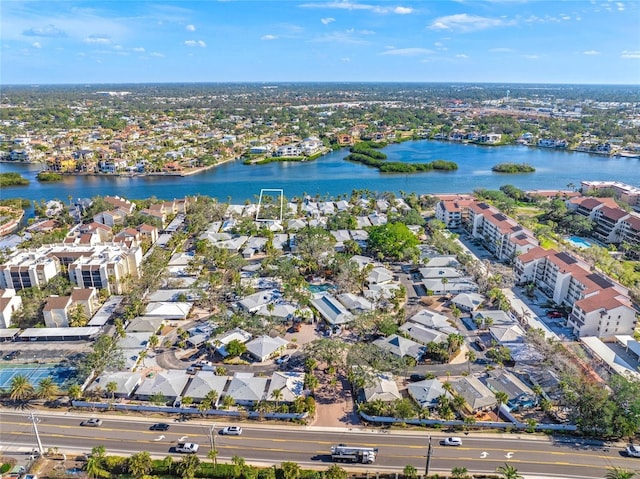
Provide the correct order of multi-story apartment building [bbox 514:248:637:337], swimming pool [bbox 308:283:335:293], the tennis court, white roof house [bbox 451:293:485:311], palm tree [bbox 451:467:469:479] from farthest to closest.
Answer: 1. swimming pool [bbox 308:283:335:293]
2. white roof house [bbox 451:293:485:311]
3. multi-story apartment building [bbox 514:248:637:337]
4. the tennis court
5. palm tree [bbox 451:467:469:479]

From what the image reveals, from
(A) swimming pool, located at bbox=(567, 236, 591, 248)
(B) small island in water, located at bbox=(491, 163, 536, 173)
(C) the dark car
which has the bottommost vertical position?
(C) the dark car

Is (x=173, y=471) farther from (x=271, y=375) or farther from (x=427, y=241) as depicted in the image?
(x=427, y=241)

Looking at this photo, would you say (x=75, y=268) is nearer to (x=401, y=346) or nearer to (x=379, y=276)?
(x=379, y=276)

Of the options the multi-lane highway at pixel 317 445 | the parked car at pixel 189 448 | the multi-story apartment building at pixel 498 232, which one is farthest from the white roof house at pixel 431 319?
the parked car at pixel 189 448

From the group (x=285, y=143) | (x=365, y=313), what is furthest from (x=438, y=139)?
(x=365, y=313)

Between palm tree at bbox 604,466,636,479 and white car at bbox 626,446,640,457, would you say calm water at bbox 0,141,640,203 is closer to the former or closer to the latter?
white car at bbox 626,446,640,457

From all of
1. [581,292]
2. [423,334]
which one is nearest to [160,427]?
[423,334]

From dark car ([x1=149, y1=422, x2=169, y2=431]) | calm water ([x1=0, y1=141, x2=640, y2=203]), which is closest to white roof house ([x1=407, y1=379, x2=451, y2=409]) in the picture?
dark car ([x1=149, y1=422, x2=169, y2=431])
